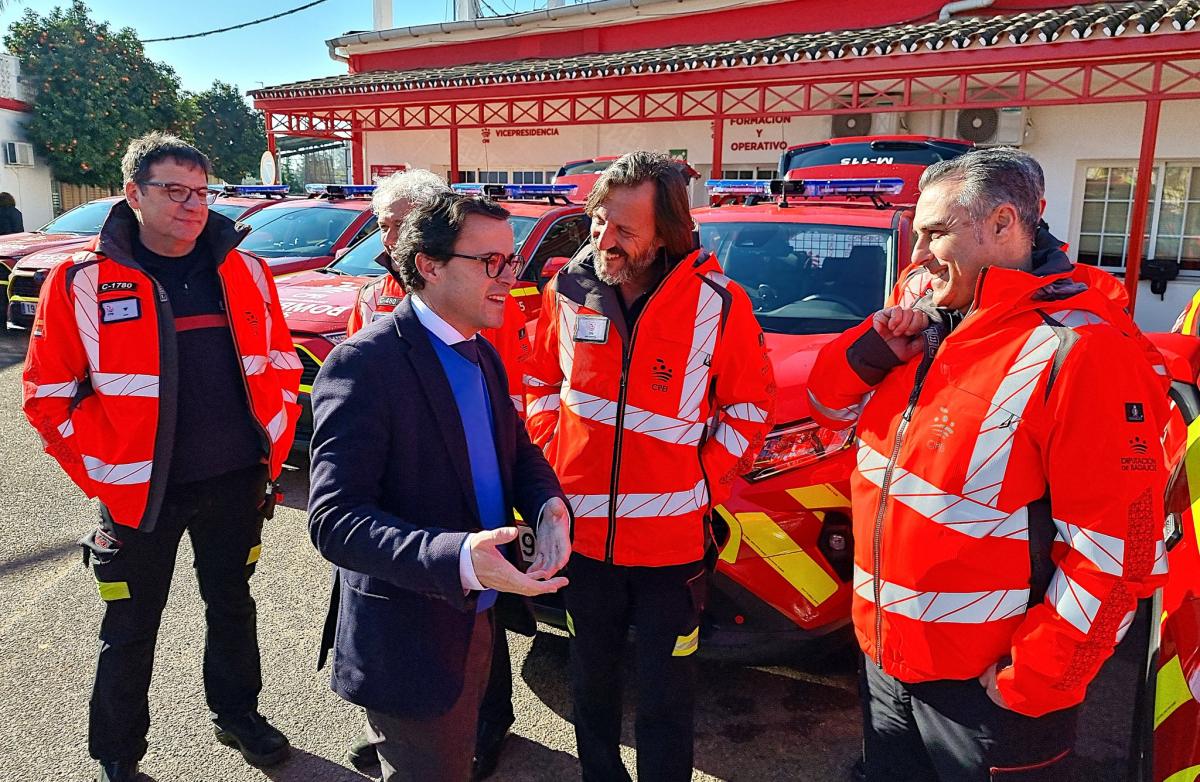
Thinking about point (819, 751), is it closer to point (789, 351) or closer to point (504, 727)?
point (504, 727)

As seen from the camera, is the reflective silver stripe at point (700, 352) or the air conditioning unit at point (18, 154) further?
the air conditioning unit at point (18, 154)

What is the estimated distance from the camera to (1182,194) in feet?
34.6

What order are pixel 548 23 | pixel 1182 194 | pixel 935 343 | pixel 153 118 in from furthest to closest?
pixel 153 118, pixel 548 23, pixel 1182 194, pixel 935 343

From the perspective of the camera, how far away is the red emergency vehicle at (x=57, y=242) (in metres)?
8.74

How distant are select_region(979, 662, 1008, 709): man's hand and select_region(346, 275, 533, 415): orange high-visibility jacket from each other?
164 cm

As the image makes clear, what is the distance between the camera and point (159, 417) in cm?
241

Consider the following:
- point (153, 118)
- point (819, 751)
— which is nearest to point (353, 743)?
point (819, 751)

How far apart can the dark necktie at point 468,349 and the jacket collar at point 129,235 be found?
1.21 metres

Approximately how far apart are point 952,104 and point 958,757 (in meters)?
9.64

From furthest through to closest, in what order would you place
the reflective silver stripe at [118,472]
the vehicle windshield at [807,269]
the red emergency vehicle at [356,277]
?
the red emergency vehicle at [356,277] → the vehicle windshield at [807,269] → the reflective silver stripe at [118,472]

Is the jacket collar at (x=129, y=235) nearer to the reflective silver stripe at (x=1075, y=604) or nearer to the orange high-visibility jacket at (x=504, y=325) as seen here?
the orange high-visibility jacket at (x=504, y=325)

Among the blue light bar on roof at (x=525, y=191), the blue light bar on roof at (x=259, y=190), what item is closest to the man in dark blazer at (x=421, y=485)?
the blue light bar on roof at (x=525, y=191)

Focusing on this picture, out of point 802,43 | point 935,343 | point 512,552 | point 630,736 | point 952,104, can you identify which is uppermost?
point 802,43

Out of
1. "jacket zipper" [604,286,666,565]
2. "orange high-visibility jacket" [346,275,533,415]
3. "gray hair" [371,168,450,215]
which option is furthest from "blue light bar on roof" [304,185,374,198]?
"jacket zipper" [604,286,666,565]
